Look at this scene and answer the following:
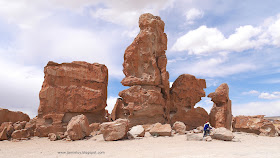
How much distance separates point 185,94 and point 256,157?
36.2 feet

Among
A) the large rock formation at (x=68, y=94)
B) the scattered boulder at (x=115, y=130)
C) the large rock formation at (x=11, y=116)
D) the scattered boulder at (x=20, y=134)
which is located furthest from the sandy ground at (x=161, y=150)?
the large rock formation at (x=11, y=116)

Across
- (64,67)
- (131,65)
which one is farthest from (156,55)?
(64,67)

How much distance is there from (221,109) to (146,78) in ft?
20.2

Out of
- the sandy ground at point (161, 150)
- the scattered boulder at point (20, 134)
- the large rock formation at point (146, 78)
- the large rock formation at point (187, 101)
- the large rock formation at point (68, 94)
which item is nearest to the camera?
the sandy ground at point (161, 150)

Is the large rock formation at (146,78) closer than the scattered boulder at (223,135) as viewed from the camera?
No

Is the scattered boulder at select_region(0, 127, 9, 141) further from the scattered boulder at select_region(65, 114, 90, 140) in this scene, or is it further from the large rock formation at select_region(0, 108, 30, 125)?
the scattered boulder at select_region(65, 114, 90, 140)

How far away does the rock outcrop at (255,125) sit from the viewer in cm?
1361

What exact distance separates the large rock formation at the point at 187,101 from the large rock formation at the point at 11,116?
1148 cm

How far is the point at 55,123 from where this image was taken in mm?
14594

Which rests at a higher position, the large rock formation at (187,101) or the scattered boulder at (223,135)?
the large rock formation at (187,101)

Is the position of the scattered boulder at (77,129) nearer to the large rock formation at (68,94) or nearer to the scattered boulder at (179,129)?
the large rock formation at (68,94)

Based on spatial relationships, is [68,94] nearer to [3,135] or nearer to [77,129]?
[77,129]

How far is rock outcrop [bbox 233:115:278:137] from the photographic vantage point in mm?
13611

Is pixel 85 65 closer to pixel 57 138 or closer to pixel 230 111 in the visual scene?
pixel 57 138
